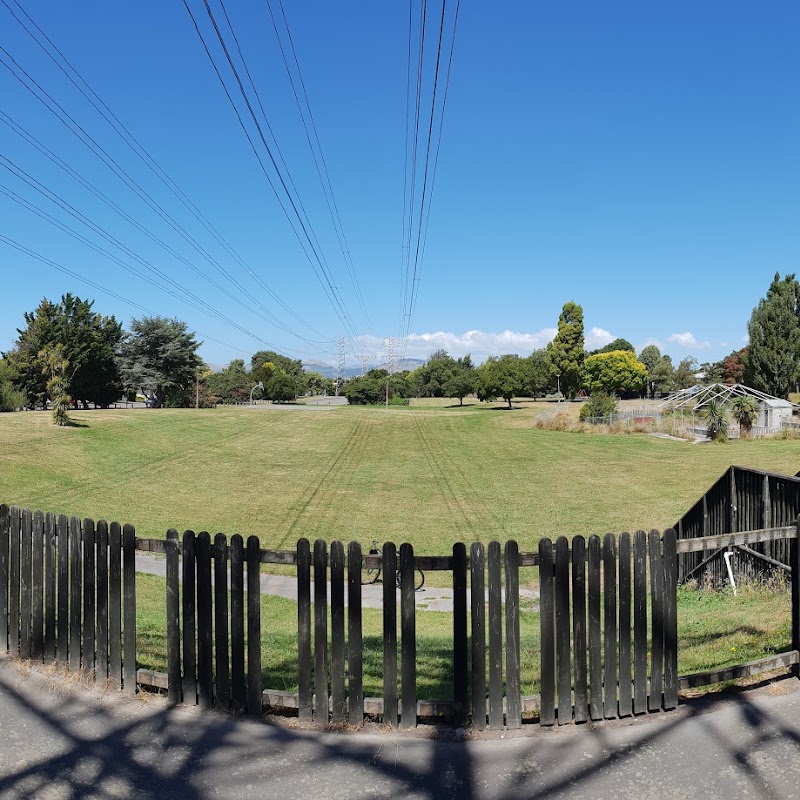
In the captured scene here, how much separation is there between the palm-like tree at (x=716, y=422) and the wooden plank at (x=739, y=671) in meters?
39.9

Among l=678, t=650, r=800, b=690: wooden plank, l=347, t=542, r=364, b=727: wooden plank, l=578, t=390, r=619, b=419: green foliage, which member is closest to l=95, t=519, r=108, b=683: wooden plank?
l=347, t=542, r=364, b=727: wooden plank

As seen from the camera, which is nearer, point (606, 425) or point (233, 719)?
point (233, 719)

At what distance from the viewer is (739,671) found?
14.9 feet

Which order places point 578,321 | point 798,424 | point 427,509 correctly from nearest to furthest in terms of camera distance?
1. point 427,509
2. point 798,424
3. point 578,321

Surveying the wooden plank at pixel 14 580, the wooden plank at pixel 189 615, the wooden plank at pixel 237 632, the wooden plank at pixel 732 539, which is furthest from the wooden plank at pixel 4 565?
the wooden plank at pixel 732 539

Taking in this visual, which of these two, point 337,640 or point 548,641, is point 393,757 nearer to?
point 337,640

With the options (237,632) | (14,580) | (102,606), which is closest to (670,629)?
(237,632)

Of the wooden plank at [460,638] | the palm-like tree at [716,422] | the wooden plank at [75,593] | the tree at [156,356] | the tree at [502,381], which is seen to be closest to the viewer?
the wooden plank at [460,638]

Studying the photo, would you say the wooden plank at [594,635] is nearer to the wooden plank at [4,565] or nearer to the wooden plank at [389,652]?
the wooden plank at [389,652]

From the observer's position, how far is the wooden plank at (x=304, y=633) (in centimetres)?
424

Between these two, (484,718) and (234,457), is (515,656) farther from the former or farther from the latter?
(234,457)

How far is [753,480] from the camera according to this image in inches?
344

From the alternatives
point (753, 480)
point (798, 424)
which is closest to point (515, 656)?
point (753, 480)

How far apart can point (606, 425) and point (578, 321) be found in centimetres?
4387
